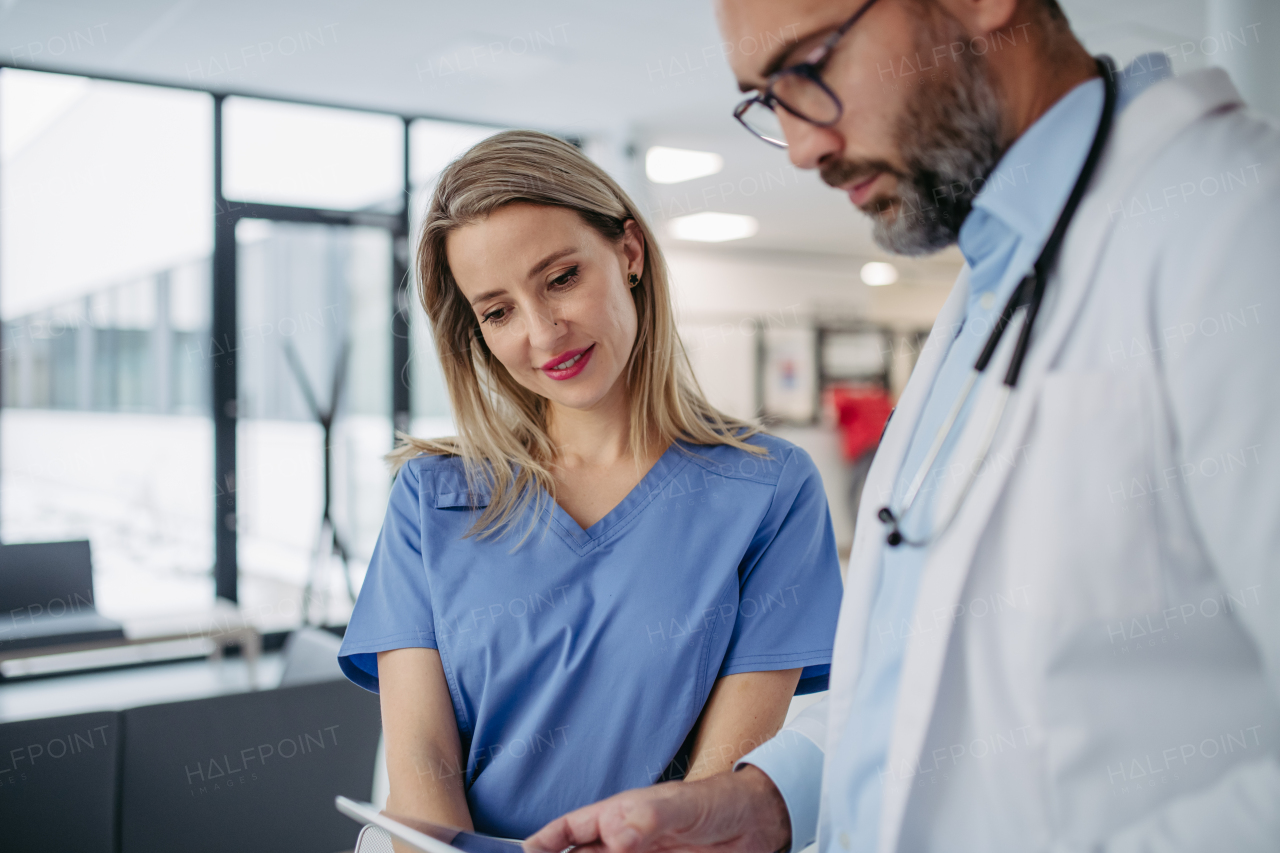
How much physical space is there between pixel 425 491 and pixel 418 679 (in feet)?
0.83

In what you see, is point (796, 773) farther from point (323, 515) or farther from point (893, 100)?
point (323, 515)

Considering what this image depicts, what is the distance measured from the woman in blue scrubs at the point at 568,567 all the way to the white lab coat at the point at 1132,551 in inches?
17.7

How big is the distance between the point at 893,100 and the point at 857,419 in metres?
7.85

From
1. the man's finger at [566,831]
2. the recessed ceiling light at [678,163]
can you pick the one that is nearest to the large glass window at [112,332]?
the recessed ceiling light at [678,163]

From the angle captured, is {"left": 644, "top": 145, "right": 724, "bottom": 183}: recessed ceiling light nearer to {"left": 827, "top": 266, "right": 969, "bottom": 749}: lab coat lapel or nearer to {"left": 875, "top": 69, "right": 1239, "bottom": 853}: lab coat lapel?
{"left": 827, "top": 266, "right": 969, "bottom": 749}: lab coat lapel

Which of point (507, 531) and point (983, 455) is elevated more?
point (983, 455)

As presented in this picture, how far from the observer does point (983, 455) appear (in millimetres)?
752

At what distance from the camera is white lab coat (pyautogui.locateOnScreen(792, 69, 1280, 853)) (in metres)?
0.62

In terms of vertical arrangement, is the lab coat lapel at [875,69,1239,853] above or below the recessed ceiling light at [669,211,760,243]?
below

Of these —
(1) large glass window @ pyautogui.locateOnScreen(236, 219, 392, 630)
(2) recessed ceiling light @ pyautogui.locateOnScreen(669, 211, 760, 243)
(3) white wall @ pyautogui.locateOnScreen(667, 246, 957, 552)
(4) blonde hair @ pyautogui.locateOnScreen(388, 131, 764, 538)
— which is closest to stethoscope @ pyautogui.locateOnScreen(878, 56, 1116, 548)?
(4) blonde hair @ pyautogui.locateOnScreen(388, 131, 764, 538)

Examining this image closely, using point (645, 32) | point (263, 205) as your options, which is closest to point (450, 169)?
point (645, 32)

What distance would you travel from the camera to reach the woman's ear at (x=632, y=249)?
1.36 m

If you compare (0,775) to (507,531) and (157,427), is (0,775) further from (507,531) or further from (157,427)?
(157,427)

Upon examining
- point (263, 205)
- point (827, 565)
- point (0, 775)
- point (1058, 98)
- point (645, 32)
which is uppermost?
point (645, 32)
